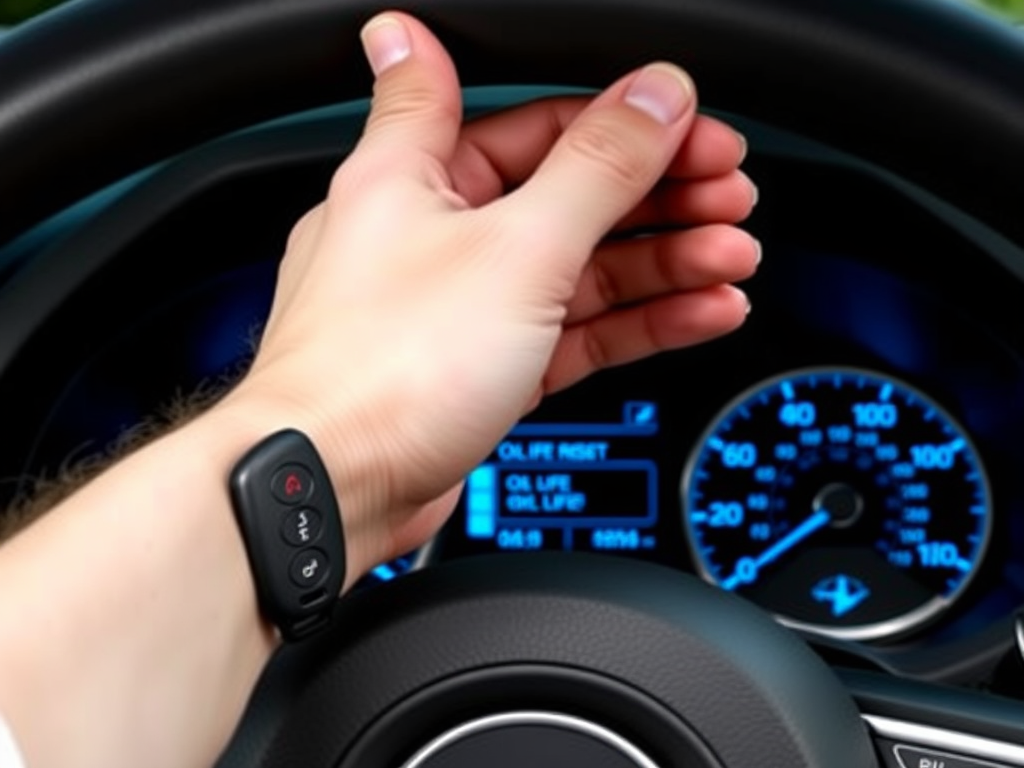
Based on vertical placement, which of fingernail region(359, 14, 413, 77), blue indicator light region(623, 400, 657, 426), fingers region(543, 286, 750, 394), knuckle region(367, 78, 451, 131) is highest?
blue indicator light region(623, 400, 657, 426)

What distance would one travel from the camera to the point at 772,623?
1.07 metres

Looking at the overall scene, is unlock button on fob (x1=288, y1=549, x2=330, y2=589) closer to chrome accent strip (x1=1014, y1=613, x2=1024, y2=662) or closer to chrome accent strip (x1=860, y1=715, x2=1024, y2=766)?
chrome accent strip (x1=860, y1=715, x2=1024, y2=766)

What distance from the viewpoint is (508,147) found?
42.3 inches

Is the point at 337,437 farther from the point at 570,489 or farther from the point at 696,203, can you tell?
the point at 570,489

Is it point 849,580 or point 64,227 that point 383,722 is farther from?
point 849,580

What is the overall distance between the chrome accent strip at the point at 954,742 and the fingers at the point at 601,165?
0.27 meters

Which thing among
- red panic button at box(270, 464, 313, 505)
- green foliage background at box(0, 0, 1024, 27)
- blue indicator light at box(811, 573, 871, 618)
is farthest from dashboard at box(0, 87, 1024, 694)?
red panic button at box(270, 464, 313, 505)

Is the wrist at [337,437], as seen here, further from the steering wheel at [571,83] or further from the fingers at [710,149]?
the fingers at [710,149]

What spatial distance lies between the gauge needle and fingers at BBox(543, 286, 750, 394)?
0.84 meters

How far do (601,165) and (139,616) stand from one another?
27cm

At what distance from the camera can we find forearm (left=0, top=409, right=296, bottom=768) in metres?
0.84

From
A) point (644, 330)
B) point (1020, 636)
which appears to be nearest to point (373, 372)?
point (644, 330)

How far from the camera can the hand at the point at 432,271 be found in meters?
0.96

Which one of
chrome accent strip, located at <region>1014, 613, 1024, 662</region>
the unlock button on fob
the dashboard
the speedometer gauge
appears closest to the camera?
the unlock button on fob
